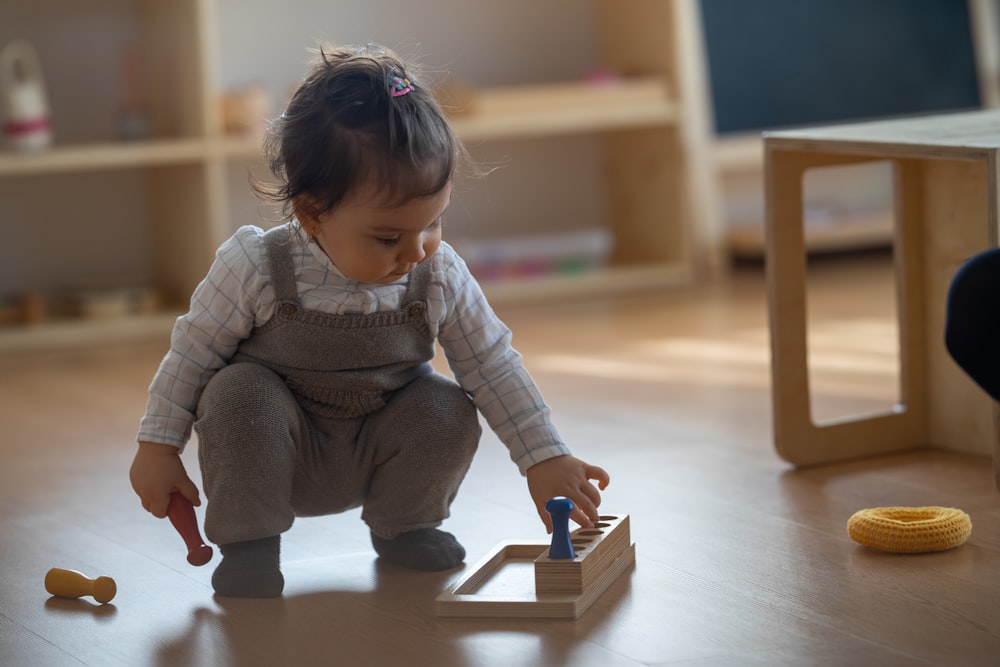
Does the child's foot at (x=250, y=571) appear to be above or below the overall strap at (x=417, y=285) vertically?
below

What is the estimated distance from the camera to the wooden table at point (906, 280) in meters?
1.47

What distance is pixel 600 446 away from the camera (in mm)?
1658

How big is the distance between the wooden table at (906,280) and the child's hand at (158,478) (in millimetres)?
629

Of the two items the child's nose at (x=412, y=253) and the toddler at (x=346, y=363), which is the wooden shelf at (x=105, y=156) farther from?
the child's nose at (x=412, y=253)

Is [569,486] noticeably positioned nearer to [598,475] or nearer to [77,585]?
[598,475]

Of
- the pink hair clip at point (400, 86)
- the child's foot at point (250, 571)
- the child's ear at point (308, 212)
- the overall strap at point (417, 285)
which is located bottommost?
the child's foot at point (250, 571)

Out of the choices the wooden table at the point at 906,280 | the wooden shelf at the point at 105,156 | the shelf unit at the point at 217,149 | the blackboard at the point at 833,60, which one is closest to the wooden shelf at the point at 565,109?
the shelf unit at the point at 217,149

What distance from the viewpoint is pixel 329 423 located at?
1210 mm

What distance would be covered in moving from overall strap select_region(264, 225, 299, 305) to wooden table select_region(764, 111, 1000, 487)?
54 centimetres

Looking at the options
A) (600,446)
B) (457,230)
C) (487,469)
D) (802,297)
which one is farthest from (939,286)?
(457,230)

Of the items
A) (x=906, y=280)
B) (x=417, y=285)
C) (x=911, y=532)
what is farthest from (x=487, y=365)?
(x=906, y=280)

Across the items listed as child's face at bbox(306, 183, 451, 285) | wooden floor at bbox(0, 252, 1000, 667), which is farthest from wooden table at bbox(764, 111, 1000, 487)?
child's face at bbox(306, 183, 451, 285)

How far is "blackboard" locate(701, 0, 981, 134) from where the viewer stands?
10.5ft

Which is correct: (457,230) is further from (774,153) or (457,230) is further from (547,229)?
Result: (774,153)
